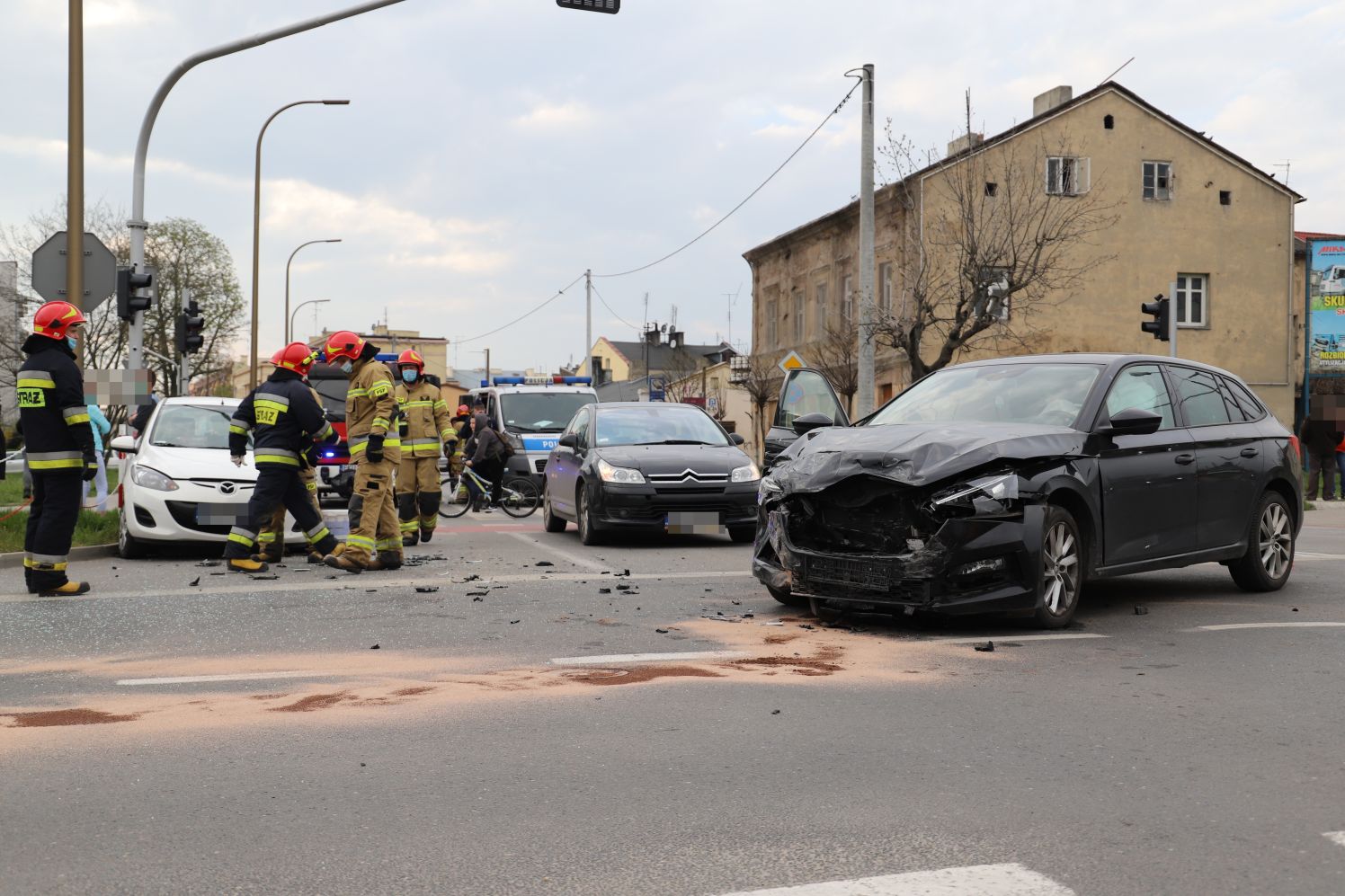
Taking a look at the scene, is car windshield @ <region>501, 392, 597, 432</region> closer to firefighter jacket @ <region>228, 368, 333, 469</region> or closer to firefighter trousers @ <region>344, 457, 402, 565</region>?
firefighter trousers @ <region>344, 457, 402, 565</region>

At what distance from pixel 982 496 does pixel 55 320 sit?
6.57 meters

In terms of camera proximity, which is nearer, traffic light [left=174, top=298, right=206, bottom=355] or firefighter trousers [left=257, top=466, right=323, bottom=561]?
firefighter trousers [left=257, top=466, right=323, bottom=561]

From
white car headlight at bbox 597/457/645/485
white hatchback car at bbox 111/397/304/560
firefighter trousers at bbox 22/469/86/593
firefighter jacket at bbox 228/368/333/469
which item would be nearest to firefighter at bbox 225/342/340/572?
firefighter jacket at bbox 228/368/333/469

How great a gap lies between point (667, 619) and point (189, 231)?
6383 cm

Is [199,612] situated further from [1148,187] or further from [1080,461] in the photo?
[1148,187]

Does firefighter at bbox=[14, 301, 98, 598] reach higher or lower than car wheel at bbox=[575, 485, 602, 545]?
higher

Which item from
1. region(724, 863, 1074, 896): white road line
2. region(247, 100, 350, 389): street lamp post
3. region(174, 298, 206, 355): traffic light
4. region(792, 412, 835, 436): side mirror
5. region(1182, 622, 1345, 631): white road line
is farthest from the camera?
region(247, 100, 350, 389): street lamp post

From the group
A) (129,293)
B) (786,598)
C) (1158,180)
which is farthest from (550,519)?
(1158,180)

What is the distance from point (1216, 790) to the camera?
4410 mm

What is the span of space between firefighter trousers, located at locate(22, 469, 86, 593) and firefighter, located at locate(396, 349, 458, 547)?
13.8 ft

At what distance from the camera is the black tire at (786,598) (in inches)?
333

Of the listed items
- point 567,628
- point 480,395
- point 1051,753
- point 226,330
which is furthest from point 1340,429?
point 226,330

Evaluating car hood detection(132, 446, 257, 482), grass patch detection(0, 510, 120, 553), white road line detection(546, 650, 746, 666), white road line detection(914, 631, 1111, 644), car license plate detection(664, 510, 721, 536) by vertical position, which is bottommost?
white road line detection(546, 650, 746, 666)

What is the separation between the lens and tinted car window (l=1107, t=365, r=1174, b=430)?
27.6 ft
